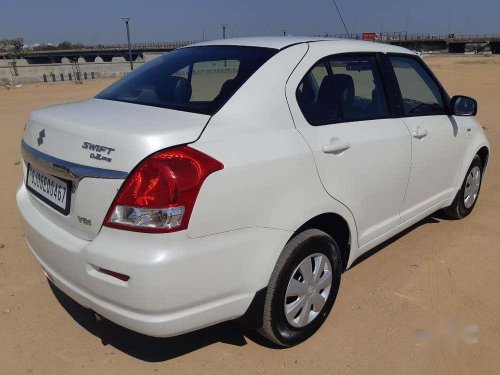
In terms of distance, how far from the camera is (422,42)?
10538 centimetres

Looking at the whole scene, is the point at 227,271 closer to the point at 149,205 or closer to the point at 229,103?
the point at 149,205

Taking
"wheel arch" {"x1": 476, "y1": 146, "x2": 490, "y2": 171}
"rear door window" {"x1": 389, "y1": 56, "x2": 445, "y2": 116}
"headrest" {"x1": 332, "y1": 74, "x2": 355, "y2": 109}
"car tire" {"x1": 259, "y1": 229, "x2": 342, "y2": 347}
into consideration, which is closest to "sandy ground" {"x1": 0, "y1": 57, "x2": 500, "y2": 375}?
"car tire" {"x1": 259, "y1": 229, "x2": 342, "y2": 347}

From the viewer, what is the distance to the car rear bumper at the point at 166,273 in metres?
1.99

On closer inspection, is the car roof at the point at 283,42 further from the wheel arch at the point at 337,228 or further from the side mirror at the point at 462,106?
the wheel arch at the point at 337,228

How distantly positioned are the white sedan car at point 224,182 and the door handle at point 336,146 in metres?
0.01

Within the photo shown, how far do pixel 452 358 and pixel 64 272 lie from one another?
2181mm

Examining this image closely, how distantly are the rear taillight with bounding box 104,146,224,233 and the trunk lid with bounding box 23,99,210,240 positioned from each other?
0.14 ft

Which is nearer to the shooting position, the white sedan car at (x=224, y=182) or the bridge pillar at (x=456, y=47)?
the white sedan car at (x=224, y=182)

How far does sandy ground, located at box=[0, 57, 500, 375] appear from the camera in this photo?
2.56m

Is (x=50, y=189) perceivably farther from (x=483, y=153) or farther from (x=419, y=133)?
(x=483, y=153)

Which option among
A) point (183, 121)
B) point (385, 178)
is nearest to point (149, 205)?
point (183, 121)

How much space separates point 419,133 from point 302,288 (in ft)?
5.11

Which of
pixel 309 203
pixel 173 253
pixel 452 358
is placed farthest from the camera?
pixel 452 358
